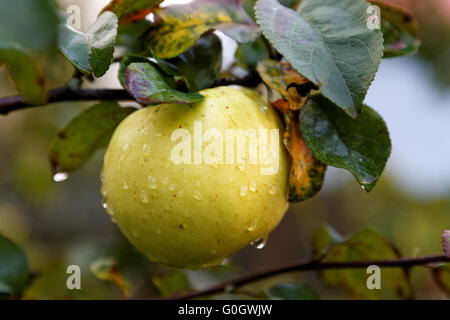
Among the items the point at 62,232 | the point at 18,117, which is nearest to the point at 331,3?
the point at 18,117

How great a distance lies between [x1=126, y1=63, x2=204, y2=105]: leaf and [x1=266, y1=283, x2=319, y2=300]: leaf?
37 centimetres

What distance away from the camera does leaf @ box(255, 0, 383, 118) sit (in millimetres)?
433

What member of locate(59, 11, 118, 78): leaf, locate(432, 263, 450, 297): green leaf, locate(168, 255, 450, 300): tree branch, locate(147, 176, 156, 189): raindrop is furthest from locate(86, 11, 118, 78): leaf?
locate(432, 263, 450, 297): green leaf

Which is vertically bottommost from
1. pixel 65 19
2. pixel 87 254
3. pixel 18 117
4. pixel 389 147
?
pixel 87 254

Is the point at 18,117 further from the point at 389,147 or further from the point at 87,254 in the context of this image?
the point at 389,147

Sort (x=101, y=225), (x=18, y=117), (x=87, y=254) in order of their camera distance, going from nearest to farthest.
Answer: (x=87, y=254) < (x=18, y=117) < (x=101, y=225)

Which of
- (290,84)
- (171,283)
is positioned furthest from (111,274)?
Result: (290,84)

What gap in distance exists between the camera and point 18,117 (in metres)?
1.56

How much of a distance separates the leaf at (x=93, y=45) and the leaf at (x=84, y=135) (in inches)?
6.4

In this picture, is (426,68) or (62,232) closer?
(62,232)

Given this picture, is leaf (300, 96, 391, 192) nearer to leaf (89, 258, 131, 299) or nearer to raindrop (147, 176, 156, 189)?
raindrop (147, 176, 156, 189)

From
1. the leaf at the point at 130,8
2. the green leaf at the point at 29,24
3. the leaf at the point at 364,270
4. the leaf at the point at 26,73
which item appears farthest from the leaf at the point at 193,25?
the leaf at the point at 364,270
